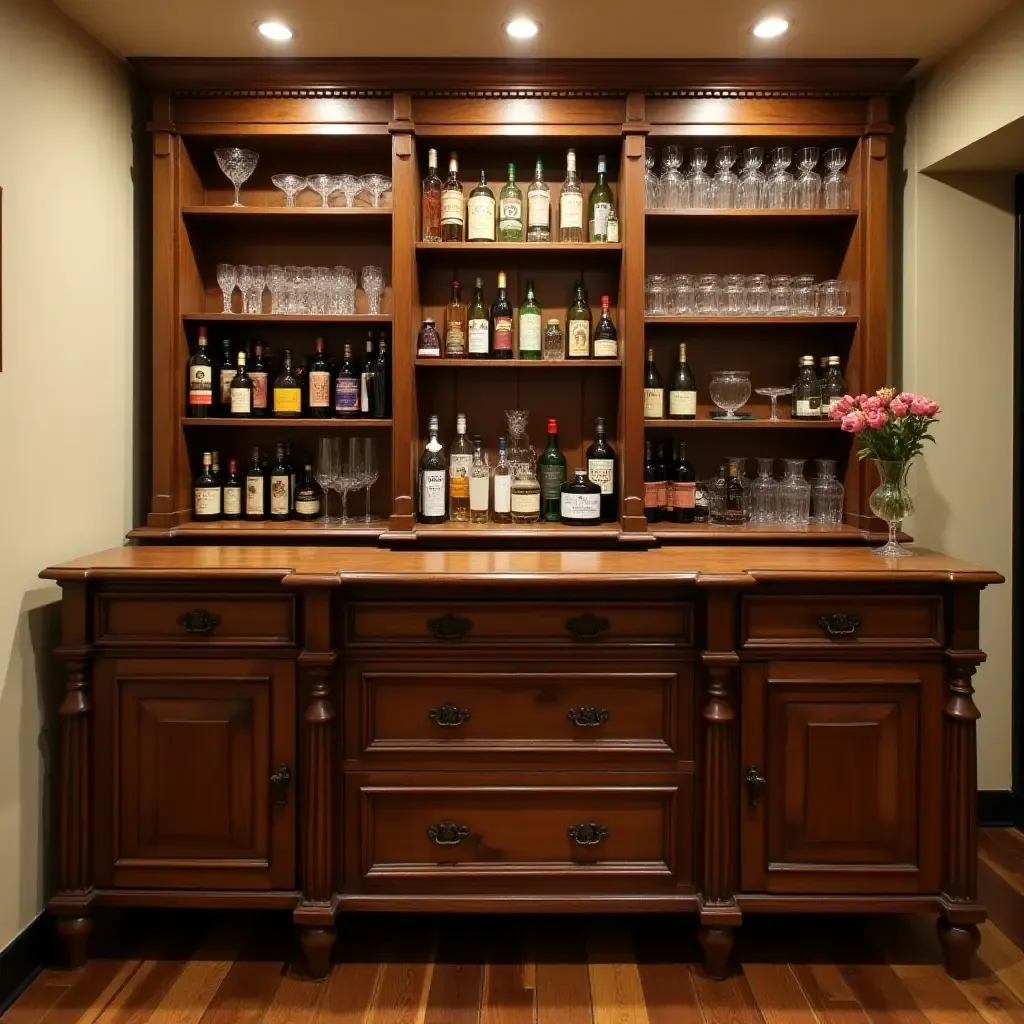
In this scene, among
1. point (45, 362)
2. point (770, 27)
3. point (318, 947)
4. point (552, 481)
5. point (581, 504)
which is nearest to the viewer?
point (318, 947)

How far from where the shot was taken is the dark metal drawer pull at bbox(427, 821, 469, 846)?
1.99 metres

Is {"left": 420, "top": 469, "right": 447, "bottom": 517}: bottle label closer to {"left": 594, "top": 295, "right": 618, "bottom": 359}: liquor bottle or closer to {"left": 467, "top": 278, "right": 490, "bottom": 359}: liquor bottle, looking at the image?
{"left": 467, "top": 278, "right": 490, "bottom": 359}: liquor bottle

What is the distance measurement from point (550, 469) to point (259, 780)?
1.22 m

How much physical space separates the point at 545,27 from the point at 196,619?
1742 millimetres

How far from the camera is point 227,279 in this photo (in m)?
2.58

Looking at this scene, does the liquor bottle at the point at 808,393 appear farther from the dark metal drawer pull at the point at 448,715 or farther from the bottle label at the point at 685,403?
the dark metal drawer pull at the point at 448,715

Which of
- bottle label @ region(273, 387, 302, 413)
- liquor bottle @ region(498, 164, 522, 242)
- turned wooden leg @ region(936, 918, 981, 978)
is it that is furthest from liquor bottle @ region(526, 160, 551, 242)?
turned wooden leg @ region(936, 918, 981, 978)

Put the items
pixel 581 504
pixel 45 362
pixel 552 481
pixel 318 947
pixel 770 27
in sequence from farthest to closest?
pixel 552 481 < pixel 581 504 < pixel 770 27 < pixel 45 362 < pixel 318 947

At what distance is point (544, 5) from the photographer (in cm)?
214

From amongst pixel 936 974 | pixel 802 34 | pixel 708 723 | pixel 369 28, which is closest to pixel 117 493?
pixel 369 28

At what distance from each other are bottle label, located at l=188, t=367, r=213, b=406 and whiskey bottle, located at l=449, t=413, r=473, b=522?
2.45 feet

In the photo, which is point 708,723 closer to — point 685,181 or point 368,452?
point 368,452

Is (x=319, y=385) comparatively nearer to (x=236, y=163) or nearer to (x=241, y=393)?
(x=241, y=393)

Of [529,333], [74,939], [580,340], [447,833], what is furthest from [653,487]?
[74,939]
